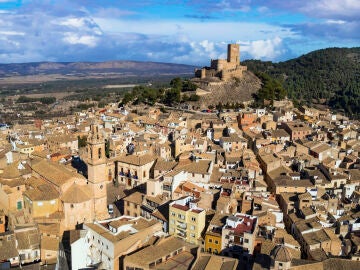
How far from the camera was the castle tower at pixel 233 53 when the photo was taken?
7738cm

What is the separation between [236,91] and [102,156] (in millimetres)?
45016

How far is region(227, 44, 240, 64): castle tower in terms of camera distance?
3046 inches

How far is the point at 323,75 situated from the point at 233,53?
49.2m

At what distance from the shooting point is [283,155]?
40.8 meters

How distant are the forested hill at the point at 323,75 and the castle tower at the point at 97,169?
6529 centimetres

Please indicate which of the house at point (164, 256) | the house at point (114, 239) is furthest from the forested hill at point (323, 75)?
the house at point (114, 239)

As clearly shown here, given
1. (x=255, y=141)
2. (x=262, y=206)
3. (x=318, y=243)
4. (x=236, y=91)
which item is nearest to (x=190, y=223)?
(x=262, y=206)

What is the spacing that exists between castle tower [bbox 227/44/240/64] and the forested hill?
12767 millimetres

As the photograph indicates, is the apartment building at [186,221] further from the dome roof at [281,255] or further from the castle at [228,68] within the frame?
the castle at [228,68]

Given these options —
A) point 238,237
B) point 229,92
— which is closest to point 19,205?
point 238,237

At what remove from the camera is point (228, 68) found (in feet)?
253

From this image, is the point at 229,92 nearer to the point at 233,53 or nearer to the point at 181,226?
the point at 233,53

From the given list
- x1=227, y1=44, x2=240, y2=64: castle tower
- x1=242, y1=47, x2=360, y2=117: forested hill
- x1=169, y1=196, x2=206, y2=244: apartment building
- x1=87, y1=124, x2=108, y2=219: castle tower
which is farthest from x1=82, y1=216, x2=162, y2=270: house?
x1=242, y1=47, x2=360, y2=117: forested hill

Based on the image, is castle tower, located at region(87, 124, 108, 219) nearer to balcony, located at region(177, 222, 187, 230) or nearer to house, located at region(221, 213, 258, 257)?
balcony, located at region(177, 222, 187, 230)
